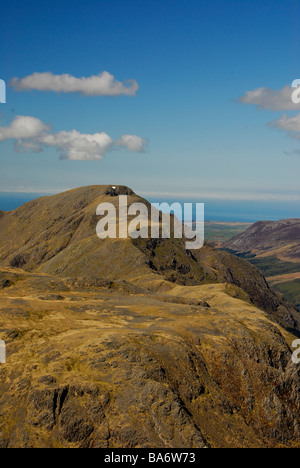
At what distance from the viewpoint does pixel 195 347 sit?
61875 mm

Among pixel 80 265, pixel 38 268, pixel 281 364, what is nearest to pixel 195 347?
pixel 281 364

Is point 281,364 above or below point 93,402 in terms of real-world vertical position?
below

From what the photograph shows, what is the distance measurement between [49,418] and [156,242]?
137821 mm

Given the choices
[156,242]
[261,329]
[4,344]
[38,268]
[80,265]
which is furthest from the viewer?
[38,268]

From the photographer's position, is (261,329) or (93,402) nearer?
(93,402)

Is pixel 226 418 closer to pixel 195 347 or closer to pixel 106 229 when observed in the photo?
pixel 195 347

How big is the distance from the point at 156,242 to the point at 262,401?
12518cm

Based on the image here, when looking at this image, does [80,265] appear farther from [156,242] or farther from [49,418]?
[49,418]

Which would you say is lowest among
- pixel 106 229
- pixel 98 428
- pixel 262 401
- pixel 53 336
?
pixel 262 401

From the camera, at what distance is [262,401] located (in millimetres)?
56781

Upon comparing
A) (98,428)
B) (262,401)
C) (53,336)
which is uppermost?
(53,336)
